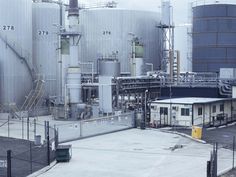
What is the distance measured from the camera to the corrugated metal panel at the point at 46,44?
59750 millimetres

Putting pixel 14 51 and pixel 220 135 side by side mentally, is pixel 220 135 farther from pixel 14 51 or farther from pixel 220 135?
pixel 14 51

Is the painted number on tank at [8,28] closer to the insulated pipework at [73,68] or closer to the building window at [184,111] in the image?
the insulated pipework at [73,68]

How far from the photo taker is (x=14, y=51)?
54.8 metres

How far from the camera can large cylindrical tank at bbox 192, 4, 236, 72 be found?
60.1 metres

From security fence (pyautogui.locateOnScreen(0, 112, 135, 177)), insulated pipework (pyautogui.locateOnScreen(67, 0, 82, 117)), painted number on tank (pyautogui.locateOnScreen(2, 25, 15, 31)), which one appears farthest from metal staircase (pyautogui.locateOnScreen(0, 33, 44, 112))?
insulated pipework (pyautogui.locateOnScreen(67, 0, 82, 117))

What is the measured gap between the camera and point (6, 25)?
54.1 m

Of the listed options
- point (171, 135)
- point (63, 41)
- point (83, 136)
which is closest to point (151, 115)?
point (171, 135)

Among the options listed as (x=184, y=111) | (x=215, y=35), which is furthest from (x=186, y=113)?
(x=215, y=35)

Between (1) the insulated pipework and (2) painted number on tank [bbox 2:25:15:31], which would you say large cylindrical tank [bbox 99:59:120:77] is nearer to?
(1) the insulated pipework

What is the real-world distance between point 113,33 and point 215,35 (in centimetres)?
1282

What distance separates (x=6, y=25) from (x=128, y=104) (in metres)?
15.8

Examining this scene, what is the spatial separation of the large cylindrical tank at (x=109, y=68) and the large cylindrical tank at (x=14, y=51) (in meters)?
8.29

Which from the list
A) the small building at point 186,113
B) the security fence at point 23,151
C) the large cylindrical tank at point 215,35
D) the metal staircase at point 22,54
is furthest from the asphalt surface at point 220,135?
the metal staircase at point 22,54

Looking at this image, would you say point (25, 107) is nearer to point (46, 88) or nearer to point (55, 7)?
point (46, 88)
